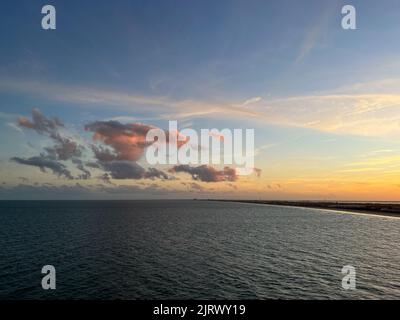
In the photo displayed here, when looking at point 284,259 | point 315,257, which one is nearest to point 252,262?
point 284,259

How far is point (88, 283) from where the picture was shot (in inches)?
1385

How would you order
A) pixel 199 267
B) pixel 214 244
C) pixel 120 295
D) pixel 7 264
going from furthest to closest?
pixel 214 244
pixel 7 264
pixel 199 267
pixel 120 295

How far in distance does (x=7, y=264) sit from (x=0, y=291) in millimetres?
13662

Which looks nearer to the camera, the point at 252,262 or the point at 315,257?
the point at 252,262

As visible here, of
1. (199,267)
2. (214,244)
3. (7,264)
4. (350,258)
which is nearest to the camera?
(199,267)

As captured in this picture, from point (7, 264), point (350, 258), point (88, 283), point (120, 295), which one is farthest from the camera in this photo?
point (350, 258)

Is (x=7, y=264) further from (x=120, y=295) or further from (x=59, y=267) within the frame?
(x=120, y=295)

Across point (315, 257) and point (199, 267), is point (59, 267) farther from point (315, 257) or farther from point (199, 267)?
point (315, 257)

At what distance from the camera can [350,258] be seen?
160ft
